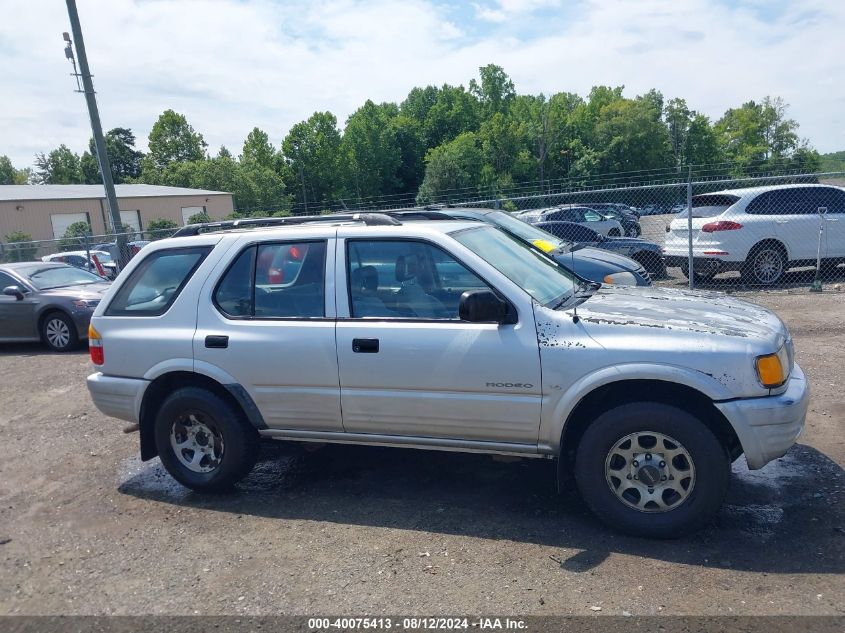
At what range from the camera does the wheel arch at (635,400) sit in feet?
12.4

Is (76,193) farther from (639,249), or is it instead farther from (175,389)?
(175,389)

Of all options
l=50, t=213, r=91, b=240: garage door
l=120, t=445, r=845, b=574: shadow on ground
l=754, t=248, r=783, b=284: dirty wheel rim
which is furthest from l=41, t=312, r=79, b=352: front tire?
l=50, t=213, r=91, b=240: garage door

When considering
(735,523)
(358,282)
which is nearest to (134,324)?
(358,282)

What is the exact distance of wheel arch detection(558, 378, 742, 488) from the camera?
3.79 meters

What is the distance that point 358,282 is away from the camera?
4441 mm

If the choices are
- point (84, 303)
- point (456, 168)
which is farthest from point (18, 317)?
point (456, 168)

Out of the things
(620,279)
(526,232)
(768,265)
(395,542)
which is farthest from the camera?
(768,265)

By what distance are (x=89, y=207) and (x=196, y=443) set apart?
144 feet

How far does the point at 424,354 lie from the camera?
411 cm

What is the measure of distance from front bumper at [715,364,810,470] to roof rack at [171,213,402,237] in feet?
7.92

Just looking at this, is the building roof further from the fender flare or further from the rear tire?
the fender flare

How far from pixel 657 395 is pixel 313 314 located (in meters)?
2.18

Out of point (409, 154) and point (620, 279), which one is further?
point (409, 154)

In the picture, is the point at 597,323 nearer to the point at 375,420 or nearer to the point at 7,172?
the point at 375,420
